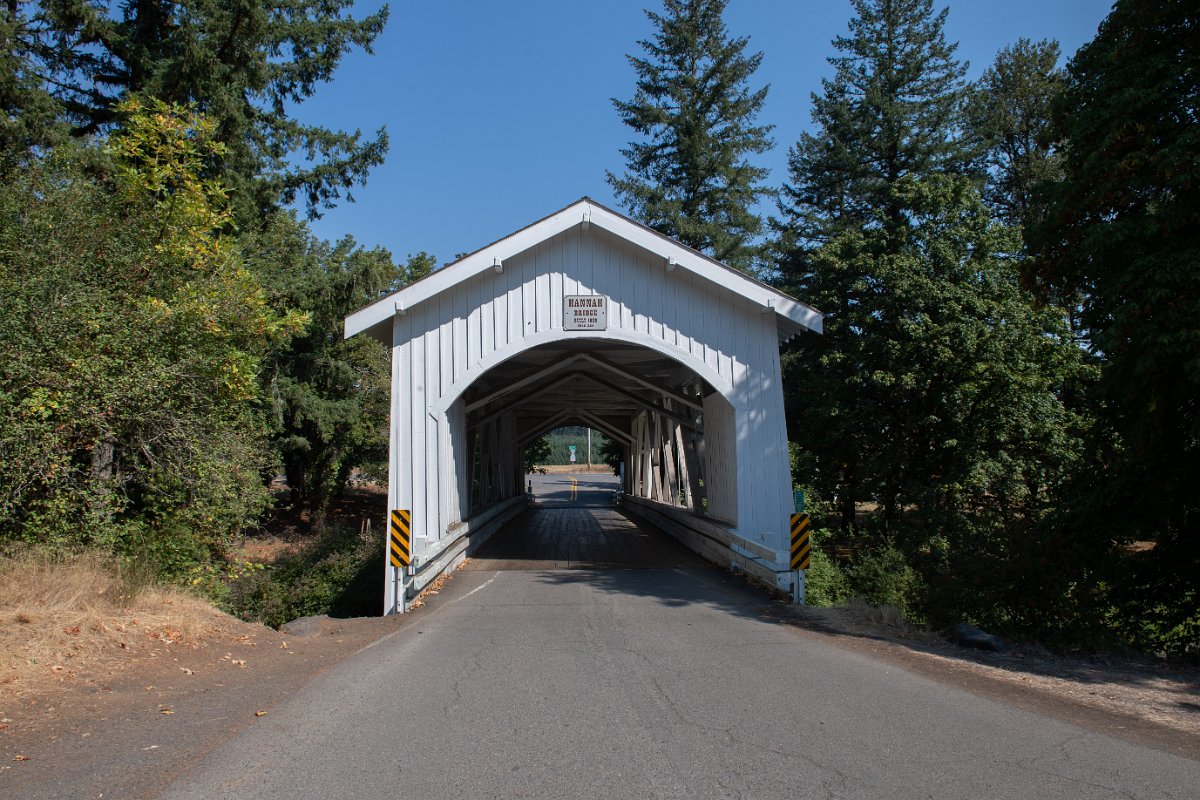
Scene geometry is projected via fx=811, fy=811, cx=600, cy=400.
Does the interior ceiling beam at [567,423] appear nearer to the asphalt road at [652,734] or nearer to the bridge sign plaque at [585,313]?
the bridge sign plaque at [585,313]

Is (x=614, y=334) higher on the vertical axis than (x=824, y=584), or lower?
higher

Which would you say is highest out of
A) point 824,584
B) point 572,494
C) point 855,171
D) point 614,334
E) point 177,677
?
point 855,171

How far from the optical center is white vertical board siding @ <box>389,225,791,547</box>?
1161 centimetres

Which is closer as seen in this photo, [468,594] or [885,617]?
[885,617]

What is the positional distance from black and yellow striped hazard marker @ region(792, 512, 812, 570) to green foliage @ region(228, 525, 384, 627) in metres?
8.23

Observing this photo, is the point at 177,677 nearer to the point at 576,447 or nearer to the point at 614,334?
the point at 614,334

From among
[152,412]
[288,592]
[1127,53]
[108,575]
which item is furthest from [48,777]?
[288,592]

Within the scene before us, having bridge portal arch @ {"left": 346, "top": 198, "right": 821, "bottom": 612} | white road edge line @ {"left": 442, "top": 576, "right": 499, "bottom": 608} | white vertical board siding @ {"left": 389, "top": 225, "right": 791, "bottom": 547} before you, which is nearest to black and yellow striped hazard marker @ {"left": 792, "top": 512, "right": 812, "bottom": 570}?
bridge portal arch @ {"left": 346, "top": 198, "right": 821, "bottom": 612}

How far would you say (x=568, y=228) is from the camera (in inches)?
461

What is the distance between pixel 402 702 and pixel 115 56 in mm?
16360

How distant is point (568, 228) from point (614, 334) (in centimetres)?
167

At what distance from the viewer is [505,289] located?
11859 millimetres

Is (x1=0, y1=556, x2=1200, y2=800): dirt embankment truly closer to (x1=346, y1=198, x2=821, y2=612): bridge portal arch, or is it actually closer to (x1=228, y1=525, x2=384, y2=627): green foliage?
(x1=346, y1=198, x2=821, y2=612): bridge portal arch

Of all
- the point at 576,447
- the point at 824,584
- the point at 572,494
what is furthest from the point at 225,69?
the point at 576,447
